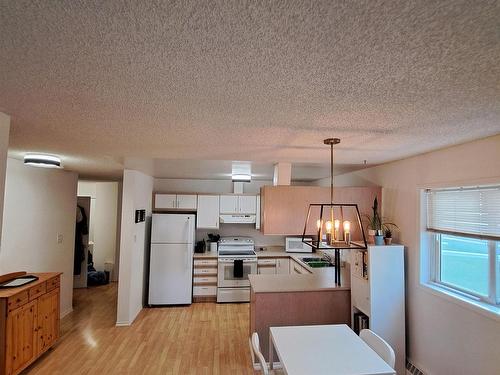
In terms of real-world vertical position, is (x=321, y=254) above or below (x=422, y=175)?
below

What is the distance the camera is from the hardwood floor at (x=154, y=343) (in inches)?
116

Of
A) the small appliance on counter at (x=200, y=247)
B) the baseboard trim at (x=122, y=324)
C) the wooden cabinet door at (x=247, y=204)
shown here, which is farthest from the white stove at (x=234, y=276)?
the baseboard trim at (x=122, y=324)

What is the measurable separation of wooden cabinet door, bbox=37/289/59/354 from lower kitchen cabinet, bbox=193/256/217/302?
2.18 meters

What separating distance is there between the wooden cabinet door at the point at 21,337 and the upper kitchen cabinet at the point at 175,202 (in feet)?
8.56

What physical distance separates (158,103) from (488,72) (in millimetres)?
1494

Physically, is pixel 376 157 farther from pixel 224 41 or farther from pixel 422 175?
pixel 224 41

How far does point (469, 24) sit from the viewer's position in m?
0.81

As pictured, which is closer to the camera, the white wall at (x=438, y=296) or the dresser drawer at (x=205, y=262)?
the white wall at (x=438, y=296)

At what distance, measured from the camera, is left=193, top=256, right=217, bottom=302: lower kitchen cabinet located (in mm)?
5051

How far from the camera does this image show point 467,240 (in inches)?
93.7

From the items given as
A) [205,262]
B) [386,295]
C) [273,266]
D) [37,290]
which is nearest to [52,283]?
[37,290]

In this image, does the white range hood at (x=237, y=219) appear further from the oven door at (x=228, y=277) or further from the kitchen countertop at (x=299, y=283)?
the kitchen countertop at (x=299, y=283)

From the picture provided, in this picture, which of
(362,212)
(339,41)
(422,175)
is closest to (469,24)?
(339,41)

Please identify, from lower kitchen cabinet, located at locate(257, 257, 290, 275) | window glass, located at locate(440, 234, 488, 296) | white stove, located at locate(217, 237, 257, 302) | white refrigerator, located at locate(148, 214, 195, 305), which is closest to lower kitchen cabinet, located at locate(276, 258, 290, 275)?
lower kitchen cabinet, located at locate(257, 257, 290, 275)
